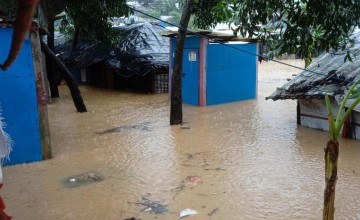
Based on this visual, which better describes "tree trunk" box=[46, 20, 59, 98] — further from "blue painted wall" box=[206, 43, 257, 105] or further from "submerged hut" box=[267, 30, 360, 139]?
"submerged hut" box=[267, 30, 360, 139]

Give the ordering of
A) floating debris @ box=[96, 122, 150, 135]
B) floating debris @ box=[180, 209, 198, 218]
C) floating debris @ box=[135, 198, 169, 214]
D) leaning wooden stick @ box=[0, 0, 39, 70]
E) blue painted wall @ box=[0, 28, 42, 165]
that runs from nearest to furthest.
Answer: leaning wooden stick @ box=[0, 0, 39, 70] < floating debris @ box=[180, 209, 198, 218] < floating debris @ box=[135, 198, 169, 214] < blue painted wall @ box=[0, 28, 42, 165] < floating debris @ box=[96, 122, 150, 135]

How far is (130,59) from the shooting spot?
14234mm

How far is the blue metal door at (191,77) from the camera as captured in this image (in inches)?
447

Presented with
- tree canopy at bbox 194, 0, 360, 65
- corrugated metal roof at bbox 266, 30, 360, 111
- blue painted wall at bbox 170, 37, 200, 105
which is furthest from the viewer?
blue painted wall at bbox 170, 37, 200, 105

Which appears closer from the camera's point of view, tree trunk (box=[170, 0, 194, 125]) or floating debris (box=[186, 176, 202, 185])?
floating debris (box=[186, 176, 202, 185])

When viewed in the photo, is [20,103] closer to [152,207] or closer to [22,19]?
[152,207]

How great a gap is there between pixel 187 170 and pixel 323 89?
347 cm

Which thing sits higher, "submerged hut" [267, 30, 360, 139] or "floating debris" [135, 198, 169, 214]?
"submerged hut" [267, 30, 360, 139]

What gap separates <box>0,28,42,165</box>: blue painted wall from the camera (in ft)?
19.8

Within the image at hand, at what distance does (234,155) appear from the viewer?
683 cm

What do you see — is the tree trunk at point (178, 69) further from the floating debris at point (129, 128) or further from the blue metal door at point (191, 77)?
the blue metal door at point (191, 77)

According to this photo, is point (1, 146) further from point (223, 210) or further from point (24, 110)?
point (24, 110)

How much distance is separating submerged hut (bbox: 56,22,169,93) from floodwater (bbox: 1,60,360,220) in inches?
157

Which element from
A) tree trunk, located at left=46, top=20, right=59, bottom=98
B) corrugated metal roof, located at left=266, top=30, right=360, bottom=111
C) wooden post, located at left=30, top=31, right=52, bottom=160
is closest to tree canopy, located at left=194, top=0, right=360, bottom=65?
corrugated metal roof, located at left=266, top=30, right=360, bottom=111
